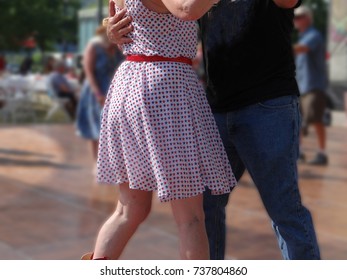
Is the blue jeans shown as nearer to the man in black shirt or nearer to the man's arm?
the man in black shirt

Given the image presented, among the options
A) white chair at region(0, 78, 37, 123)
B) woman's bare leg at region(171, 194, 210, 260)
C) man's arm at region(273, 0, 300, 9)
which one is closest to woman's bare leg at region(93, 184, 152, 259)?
woman's bare leg at region(171, 194, 210, 260)

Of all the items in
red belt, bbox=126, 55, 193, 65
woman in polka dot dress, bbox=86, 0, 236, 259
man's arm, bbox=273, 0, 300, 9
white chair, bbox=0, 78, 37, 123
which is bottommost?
white chair, bbox=0, 78, 37, 123

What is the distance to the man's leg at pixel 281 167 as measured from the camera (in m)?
2.51

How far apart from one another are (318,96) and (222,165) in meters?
5.94

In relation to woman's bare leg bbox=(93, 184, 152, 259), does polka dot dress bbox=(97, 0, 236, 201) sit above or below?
above

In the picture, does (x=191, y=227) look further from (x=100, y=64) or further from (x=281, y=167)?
(x=100, y=64)

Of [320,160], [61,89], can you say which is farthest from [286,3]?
[61,89]

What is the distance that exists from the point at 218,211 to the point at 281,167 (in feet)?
1.37

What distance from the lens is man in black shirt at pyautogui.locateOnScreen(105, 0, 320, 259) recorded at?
2510mm

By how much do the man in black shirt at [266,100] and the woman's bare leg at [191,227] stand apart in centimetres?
31

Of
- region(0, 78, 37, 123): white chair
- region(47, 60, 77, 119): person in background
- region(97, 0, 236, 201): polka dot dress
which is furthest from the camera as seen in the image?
region(47, 60, 77, 119): person in background

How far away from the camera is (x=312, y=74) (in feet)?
26.3
